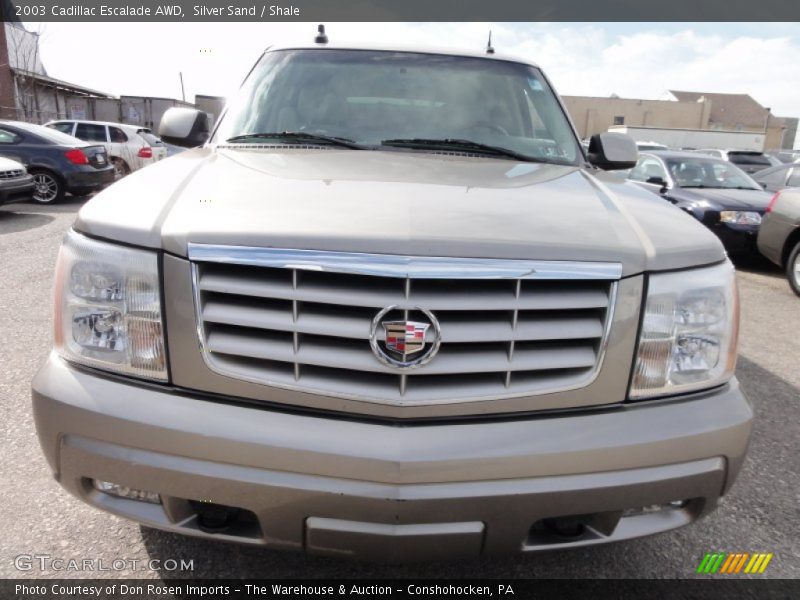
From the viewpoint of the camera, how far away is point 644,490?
1645 millimetres

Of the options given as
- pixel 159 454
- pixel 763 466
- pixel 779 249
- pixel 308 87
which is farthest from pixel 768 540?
pixel 779 249

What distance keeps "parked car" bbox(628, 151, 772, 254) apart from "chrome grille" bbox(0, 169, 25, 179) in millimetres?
9554

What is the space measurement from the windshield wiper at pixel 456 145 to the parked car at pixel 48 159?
36.7ft

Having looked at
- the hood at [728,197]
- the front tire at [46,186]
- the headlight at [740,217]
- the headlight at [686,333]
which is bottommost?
the front tire at [46,186]

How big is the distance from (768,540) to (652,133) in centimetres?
3808

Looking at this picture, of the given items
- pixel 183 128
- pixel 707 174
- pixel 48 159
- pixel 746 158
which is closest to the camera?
pixel 183 128

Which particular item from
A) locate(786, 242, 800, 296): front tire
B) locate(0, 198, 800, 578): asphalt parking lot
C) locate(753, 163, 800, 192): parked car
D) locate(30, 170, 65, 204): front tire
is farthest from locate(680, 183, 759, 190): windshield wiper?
locate(30, 170, 65, 204): front tire

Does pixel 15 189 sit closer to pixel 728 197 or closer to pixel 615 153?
pixel 615 153

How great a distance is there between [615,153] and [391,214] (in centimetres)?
188

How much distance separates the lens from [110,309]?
1.69 m

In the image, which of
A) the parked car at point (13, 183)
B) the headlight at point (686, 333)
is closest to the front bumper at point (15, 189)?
the parked car at point (13, 183)

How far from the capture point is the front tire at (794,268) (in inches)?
273

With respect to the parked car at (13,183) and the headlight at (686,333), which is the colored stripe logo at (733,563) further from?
the parked car at (13,183)

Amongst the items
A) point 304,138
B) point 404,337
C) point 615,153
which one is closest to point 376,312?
point 404,337
